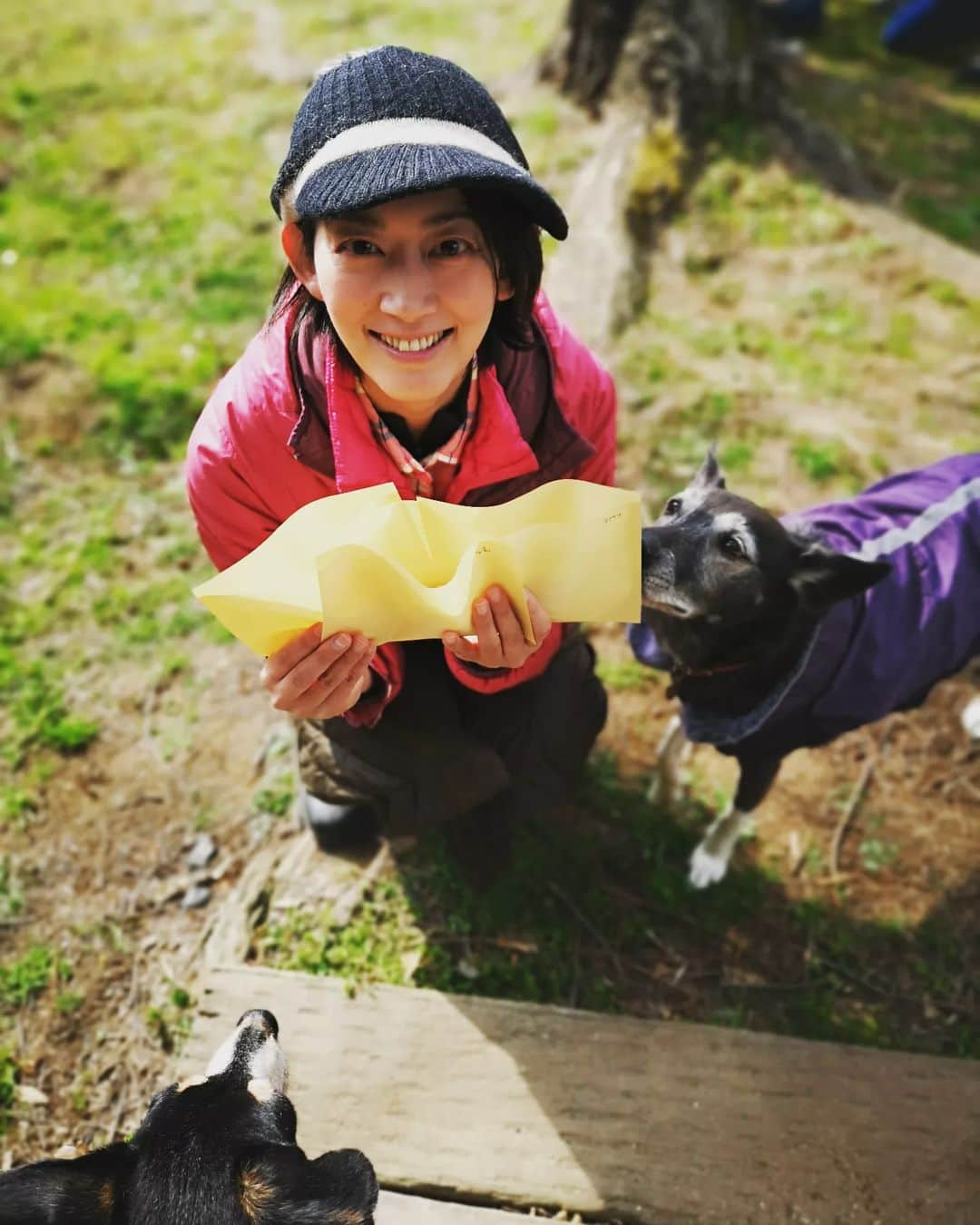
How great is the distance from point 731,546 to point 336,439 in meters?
1.16

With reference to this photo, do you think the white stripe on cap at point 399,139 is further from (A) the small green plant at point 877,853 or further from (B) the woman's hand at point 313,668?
(A) the small green plant at point 877,853

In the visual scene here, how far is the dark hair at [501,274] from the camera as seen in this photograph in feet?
5.80

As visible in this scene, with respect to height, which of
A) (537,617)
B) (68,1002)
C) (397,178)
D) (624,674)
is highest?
(397,178)

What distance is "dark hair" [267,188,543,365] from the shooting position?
177 cm

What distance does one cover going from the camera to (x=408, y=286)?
173cm

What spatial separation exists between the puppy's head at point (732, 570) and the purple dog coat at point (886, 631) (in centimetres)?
17

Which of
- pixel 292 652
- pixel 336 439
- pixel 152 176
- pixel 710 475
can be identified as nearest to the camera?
pixel 292 652

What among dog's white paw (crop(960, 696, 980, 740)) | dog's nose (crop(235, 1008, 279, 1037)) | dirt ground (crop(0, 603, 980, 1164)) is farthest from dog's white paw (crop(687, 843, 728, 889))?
dog's nose (crop(235, 1008, 279, 1037))

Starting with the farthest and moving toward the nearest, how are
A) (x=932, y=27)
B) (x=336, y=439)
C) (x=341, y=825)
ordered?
1. (x=932, y=27)
2. (x=341, y=825)
3. (x=336, y=439)

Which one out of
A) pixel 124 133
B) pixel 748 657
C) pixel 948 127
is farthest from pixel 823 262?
pixel 124 133

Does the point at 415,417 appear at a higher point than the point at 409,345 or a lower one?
lower

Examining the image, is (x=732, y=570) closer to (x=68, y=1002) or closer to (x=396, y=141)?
(x=396, y=141)

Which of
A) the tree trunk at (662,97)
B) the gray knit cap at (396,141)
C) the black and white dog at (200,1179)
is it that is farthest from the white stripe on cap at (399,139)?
the tree trunk at (662,97)

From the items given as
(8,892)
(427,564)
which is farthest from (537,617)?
(8,892)
